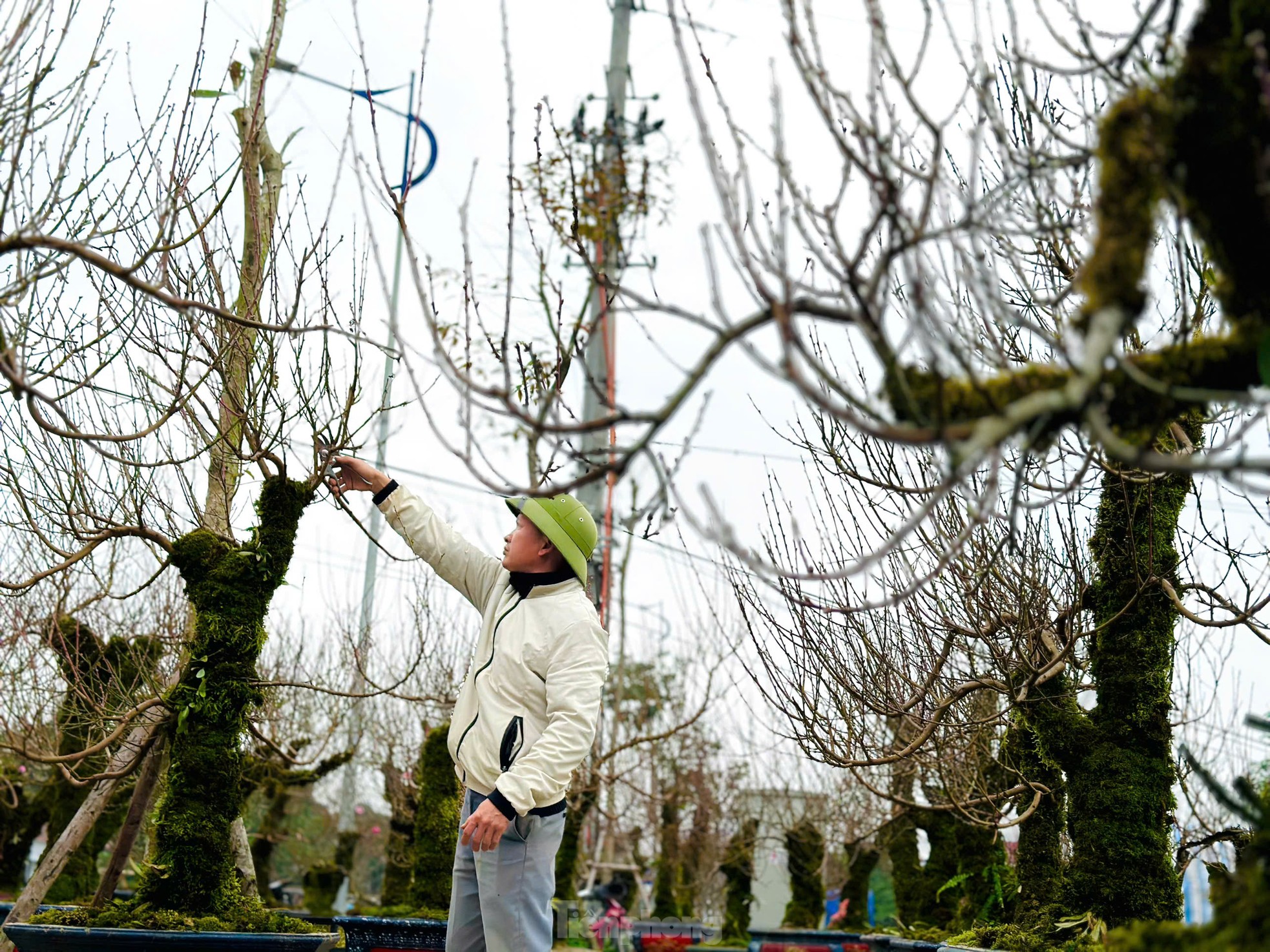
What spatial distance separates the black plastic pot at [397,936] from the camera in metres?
6.64

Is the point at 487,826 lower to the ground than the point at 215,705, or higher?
lower

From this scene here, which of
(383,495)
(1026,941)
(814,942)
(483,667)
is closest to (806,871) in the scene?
(814,942)

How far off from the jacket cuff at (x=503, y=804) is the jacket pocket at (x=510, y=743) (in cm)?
27

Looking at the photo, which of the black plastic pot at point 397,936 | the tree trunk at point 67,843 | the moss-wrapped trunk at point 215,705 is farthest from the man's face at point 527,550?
the black plastic pot at point 397,936

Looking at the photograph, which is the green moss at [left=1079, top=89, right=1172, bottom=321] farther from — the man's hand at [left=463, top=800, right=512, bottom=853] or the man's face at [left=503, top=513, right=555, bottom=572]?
the man's face at [left=503, top=513, right=555, bottom=572]

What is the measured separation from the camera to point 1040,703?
16.9 ft

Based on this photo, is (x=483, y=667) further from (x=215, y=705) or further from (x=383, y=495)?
(x=215, y=705)

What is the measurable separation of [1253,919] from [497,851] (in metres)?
2.65

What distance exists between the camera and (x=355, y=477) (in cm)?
460

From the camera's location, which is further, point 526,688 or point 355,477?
point 355,477

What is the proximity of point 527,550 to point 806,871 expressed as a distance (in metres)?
12.2

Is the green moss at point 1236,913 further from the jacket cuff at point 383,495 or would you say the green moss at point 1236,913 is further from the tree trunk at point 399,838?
the tree trunk at point 399,838

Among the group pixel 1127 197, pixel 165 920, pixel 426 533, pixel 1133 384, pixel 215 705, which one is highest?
pixel 426 533

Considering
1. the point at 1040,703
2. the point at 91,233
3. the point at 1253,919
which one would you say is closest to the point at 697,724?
the point at 1040,703
